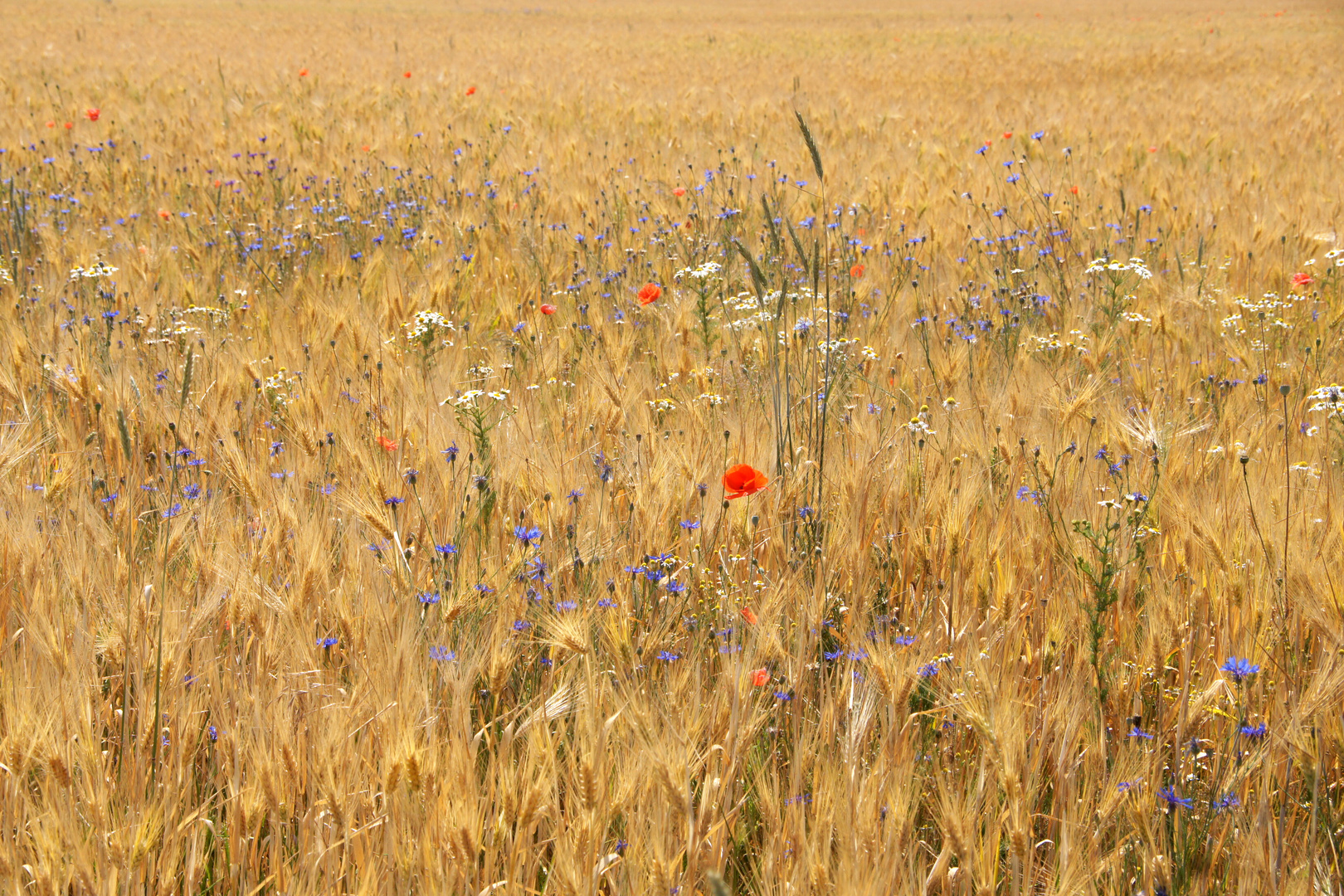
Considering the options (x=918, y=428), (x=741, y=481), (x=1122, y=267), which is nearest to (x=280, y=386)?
(x=741, y=481)

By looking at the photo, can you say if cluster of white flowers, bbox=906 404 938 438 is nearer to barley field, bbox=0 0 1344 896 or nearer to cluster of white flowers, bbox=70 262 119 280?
barley field, bbox=0 0 1344 896

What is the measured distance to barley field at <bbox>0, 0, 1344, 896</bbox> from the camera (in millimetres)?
1208

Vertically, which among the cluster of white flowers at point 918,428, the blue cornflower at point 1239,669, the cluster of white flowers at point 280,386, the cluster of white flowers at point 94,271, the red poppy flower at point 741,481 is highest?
the cluster of white flowers at point 94,271

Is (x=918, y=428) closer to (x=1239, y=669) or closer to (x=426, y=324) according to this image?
(x=1239, y=669)

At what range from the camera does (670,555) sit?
1948 millimetres

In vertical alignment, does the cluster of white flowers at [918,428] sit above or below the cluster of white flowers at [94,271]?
below

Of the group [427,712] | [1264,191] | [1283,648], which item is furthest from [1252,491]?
[1264,191]

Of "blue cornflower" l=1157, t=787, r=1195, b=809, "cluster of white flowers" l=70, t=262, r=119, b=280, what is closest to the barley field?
"blue cornflower" l=1157, t=787, r=1195, b=809

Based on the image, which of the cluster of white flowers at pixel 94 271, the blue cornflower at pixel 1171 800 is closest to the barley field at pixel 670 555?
the blue cornflower at pixel 1171 800

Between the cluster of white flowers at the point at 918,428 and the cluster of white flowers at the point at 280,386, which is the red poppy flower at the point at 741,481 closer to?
the cluster of white flowers at the point at 918,428

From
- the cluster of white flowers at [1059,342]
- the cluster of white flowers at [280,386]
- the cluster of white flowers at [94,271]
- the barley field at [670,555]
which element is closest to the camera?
the barley field at [670,555]

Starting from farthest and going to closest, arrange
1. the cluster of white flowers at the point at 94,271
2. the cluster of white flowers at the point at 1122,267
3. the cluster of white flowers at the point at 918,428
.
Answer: the cluster of white flowers at the point at 94,271 → the cluster of white flowers at the point at 1122,267 → the cluster of white flowers at the point at 918,428

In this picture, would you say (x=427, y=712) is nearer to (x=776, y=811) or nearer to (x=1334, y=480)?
(x=776, y=811)

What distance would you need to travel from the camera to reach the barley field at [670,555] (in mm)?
1208
